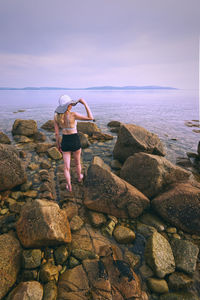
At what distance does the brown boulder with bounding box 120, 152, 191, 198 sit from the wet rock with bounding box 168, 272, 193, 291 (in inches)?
83.6

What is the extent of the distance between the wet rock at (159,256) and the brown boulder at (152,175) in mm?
→ 1623

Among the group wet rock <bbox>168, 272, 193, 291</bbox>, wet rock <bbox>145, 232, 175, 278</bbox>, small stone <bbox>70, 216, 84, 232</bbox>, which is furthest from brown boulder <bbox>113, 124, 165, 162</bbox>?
wet rock <bbox>168, 272, 193, 291</bbox>

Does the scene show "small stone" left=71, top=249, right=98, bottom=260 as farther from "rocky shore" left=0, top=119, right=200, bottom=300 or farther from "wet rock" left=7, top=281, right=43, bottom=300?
"wet rock" left=7, top=281, right=43, bottom=300

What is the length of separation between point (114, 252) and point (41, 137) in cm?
956

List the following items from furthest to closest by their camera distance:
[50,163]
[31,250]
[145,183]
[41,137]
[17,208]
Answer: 1. [41,137]
2. [50,163]
3. [145,183]
4. [17,208]
5. [31,250]

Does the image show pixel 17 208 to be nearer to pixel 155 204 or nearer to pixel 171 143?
pixel 155 204

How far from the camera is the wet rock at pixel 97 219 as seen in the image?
372cm

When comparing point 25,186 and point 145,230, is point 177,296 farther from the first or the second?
point 25,186

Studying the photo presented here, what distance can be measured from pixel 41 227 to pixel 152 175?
10.7ft

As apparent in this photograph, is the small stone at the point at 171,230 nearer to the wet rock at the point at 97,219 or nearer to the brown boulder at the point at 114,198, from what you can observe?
the brown boulder at the point at 114,198

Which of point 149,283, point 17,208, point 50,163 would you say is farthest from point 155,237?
point 50,163

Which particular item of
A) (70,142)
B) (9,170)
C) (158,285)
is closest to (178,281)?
(158,285)

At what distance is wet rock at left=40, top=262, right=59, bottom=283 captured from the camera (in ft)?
8.23

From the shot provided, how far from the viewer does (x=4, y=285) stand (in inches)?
92.2
